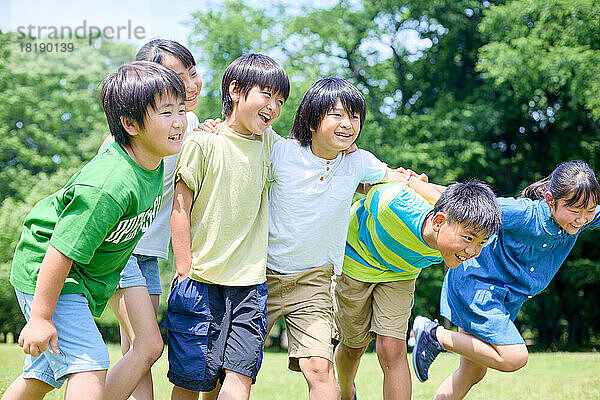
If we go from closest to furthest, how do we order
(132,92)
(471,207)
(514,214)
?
(132,92) → (471,207) → (514,214)

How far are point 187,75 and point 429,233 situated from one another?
5.62 ft

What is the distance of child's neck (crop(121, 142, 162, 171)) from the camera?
2791mm

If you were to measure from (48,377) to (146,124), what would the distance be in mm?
1215

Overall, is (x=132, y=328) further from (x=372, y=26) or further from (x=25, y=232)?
(x=372, y=26)

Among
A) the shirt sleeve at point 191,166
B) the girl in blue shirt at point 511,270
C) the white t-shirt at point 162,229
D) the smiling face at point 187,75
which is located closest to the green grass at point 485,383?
the girl in blue shirt at point 511,270

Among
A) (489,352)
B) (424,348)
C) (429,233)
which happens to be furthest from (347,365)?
(429,233)

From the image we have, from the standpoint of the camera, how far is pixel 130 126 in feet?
9.08

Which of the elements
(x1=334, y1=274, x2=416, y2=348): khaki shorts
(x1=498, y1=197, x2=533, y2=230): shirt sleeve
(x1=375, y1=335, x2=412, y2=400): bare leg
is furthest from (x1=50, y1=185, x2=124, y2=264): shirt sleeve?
(x1=498, y1=197, x2=533, y2=230): shirt sleeve

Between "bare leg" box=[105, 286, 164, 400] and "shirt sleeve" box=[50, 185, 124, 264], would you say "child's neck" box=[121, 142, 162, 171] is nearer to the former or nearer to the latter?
"shirt sleeve" box=[50, 185, 124, 264]

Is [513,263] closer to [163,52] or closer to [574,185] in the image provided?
[574,185]

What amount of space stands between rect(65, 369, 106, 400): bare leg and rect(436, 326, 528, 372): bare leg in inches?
98.8

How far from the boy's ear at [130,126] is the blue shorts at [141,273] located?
2.84ft

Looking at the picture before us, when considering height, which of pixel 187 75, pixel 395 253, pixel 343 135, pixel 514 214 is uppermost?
pixel 187 75

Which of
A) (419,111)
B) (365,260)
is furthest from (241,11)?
(365,260)
